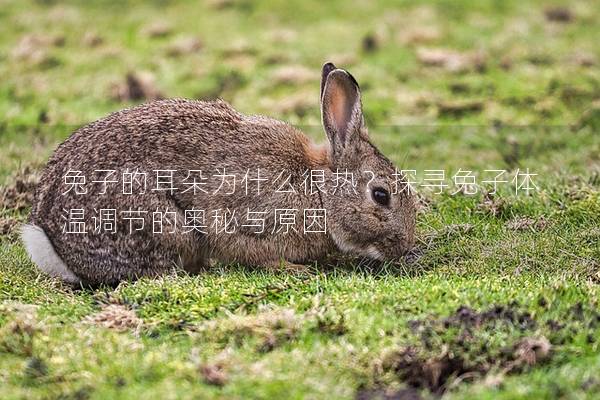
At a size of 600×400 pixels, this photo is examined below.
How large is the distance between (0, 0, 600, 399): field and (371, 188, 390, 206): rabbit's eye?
582 millimetres

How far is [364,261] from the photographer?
336 inches

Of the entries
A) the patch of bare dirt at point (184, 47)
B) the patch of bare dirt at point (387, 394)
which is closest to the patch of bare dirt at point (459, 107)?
the patch of bare dirt at point (184, 47)

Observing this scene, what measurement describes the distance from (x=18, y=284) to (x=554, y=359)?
14.7 ft

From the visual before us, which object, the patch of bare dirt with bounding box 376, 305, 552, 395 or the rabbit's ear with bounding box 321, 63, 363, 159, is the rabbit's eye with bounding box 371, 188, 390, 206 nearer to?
the rabbit's ear with bounding box 321, 63, 363, 159

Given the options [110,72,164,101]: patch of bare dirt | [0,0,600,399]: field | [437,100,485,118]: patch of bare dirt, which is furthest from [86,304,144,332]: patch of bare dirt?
[437,100,485,118]: patch of bare dirt

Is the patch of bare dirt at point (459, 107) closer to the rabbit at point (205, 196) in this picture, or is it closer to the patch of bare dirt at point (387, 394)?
the rabbit at point (205, 196)

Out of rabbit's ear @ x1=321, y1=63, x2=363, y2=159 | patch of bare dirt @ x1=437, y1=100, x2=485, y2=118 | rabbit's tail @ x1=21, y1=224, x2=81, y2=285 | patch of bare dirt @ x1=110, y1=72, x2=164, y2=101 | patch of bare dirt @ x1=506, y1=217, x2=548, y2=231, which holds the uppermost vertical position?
patch of bare dirt @ x1=110, y1=72, x2=164, y2=101

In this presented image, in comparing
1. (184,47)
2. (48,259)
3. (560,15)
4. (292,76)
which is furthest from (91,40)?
(48,259)

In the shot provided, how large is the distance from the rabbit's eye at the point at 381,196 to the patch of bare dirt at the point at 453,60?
26.1ft

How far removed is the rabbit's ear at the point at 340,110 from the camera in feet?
27.8

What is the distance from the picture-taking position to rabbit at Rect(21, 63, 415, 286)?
8047mm

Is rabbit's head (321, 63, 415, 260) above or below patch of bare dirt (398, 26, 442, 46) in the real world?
below

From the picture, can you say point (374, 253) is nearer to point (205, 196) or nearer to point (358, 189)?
point (358, 189)

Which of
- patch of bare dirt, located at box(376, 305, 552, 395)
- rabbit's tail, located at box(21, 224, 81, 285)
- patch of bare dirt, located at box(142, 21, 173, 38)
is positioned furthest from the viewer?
patch of bare dirt, located at box(142, 21, 173, 38)
